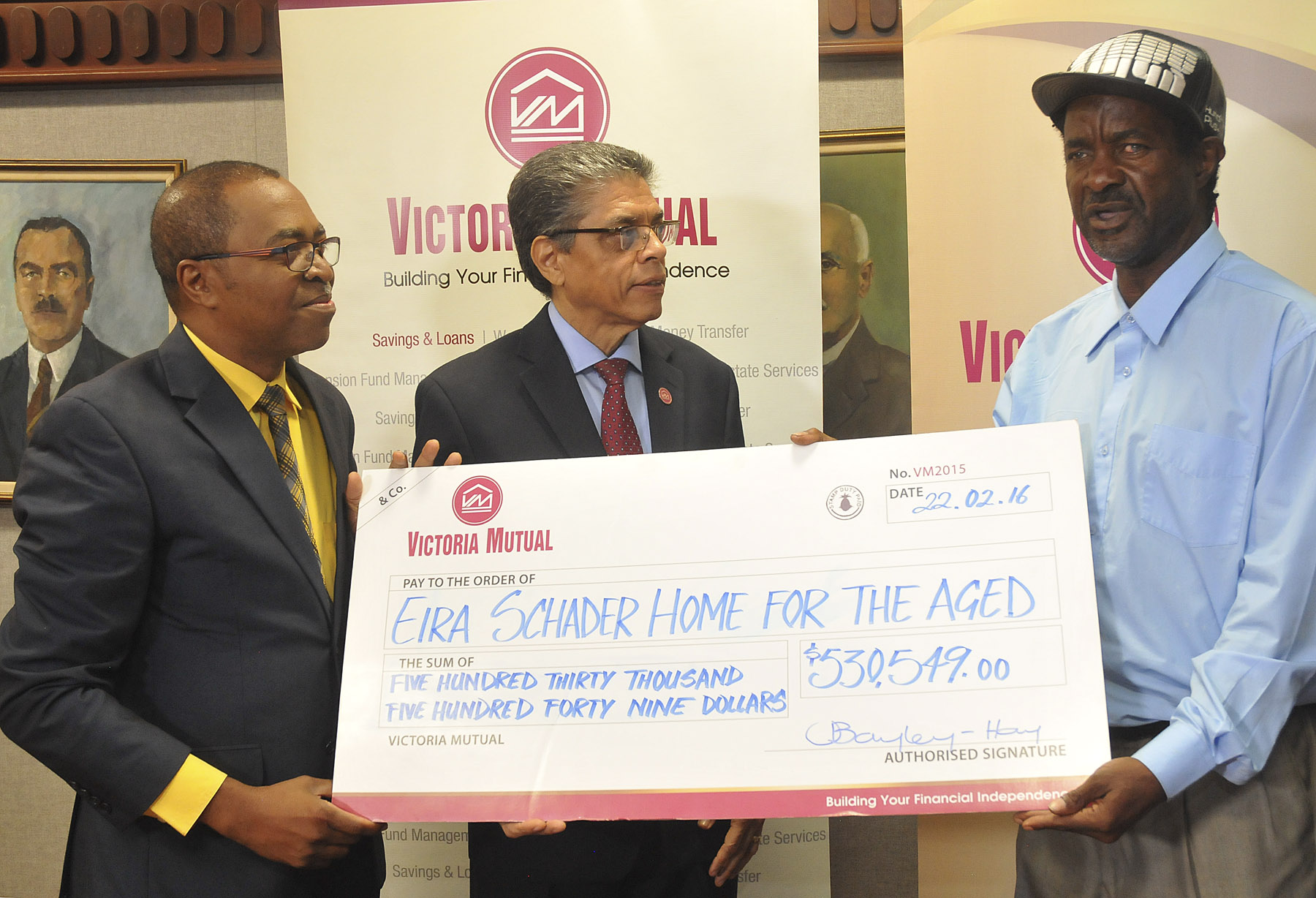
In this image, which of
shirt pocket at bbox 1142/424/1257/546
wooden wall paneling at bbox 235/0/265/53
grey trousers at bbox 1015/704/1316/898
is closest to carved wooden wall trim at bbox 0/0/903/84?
wooden wall paneling at bbox 235/0/265/53

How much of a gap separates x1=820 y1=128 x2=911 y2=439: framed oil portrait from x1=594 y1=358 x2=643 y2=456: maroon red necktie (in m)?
1.41

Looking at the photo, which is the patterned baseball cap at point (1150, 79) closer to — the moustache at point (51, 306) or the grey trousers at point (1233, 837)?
the grey trousers at point (1233, 837)

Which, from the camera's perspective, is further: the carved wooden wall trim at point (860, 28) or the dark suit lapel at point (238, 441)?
the carved wooden wall trim at point (860, 28)

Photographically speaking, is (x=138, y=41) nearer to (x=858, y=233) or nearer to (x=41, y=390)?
(x=41, y=390)

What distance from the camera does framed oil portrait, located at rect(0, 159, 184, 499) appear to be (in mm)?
3768

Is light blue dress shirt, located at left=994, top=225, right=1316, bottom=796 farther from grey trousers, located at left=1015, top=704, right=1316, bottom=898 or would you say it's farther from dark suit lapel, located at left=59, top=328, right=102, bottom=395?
dark suit lapel, located at left=59, top=328, right=102, bottom=395

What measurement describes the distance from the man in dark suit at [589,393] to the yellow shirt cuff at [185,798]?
0.64 metres

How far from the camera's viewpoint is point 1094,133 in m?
1.97

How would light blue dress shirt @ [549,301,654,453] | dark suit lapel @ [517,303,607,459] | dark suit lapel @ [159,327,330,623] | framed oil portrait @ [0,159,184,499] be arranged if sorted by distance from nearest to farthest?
1. dark suit lapel @ [159,327,330,623]
2. dark suit lapel @ [517,303,607,459]
3. light blue dress shirt @ [549,301,654,453]
4. framed oil portrait @ [0,159,184,499]

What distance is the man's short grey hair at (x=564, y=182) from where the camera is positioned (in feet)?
7.70

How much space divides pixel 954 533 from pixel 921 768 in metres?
0.43

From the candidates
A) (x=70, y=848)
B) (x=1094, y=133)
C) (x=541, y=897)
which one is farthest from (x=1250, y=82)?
(x=70, y=848)

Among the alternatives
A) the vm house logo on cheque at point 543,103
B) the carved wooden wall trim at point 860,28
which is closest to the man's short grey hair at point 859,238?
the carved wooden wall trim at point 860,28

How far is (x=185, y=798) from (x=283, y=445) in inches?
27.4
